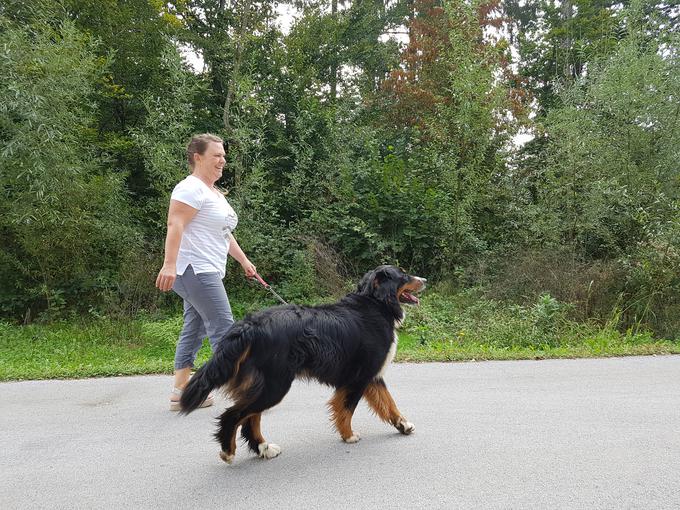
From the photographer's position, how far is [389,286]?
368 centimetres

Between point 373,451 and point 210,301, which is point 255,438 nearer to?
point 373,451

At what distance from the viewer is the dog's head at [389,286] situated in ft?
Answer: 12.0

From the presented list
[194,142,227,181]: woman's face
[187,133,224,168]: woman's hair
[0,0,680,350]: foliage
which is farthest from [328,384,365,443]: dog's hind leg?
[0,0,680,350]: foliage

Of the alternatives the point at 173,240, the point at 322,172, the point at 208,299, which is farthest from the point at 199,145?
the point at 322,172

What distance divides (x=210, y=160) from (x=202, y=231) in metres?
0.55

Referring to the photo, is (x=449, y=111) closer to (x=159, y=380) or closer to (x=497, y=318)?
(x=497, y=318)

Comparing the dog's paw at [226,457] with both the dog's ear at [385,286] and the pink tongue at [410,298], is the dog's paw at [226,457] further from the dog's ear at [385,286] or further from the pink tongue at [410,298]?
the pink tongue at [410,298]

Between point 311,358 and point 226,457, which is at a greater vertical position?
point 311,358

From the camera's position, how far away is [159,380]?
5074 mm

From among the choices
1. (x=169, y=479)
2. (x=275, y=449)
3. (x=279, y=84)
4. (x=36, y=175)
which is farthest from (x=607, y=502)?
(x=279, y=84)

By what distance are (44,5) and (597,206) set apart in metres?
11.4

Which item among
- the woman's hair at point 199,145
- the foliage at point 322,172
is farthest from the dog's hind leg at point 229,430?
the foliage at point 322,172

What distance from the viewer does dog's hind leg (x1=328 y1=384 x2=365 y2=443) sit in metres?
3.40

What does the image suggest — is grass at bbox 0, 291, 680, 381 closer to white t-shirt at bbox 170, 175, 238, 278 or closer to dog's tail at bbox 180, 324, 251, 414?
white t-shirt at bbox 170, 175, 238, 278
